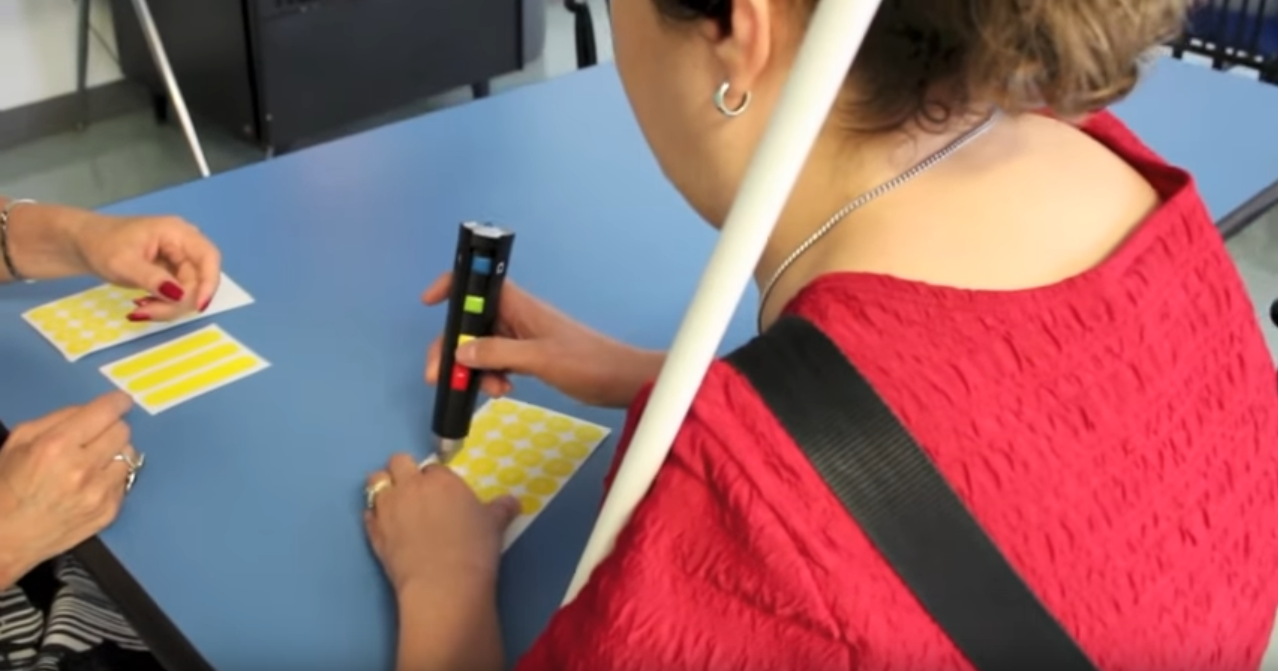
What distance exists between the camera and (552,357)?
100 cm

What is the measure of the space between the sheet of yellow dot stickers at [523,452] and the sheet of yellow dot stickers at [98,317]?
30 centimetres

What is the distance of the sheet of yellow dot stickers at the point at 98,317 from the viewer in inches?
42.7

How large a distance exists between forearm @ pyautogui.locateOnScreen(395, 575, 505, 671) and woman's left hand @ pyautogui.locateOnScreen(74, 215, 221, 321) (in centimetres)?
43

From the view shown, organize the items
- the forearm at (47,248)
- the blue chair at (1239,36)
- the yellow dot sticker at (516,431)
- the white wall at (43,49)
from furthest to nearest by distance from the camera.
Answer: the white wall at (43,49) → the blue chair at (1239,36) → the forearm at (47,248) → the yellow dot sticker at (516,431)

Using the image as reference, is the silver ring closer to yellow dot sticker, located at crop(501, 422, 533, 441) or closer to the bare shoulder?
yellow dot sticker, located at crop(501, 422, 533, 441)

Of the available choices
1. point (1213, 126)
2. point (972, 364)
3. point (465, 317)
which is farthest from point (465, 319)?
point (1213, 126)

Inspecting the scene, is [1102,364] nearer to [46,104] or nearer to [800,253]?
[800,253]

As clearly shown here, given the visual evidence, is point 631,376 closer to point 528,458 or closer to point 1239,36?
point 528,458

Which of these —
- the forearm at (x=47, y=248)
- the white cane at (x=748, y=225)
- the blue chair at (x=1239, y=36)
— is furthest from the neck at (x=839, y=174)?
the blue chair at (x=1239, y=36)

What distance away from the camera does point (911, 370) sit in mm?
577

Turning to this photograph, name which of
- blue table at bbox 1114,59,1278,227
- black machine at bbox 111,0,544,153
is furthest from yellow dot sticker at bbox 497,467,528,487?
black machine at bbox 111,0,544,153

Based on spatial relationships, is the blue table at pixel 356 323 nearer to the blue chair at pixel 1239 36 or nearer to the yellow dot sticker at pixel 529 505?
the yellow dot sticker at pixel 529 505

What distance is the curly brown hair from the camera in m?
0.59

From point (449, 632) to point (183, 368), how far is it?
15.9 inches
